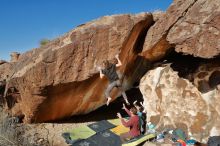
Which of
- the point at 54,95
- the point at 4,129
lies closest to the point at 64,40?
the point at 54,95

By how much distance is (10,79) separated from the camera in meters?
10.2

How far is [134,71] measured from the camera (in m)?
11.1

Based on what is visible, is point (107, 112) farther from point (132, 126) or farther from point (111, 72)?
point (111, 72)

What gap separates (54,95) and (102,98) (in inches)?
65.1

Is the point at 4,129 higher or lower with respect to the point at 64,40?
lower

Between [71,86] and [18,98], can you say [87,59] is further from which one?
[18,98]

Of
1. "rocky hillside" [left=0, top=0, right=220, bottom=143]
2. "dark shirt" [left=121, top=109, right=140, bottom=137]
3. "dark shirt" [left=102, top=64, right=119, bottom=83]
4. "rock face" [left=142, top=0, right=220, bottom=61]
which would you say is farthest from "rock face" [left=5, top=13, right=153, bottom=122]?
"dark shirt" [left=121, top=109, right=140, bottom=137]

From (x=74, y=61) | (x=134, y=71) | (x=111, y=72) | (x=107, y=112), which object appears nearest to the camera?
(x=111, y=72)

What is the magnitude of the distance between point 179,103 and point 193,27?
2258 millimetres

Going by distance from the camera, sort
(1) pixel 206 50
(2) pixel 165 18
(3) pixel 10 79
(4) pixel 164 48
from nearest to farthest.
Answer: (1) pixel 206 50, (2) pixel 165 18, (4) pixel 164 48, (3) pixel 10 79

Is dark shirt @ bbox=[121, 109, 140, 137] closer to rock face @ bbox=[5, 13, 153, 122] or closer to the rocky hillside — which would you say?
the rocky hillside

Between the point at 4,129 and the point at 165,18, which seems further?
the point at 4,129

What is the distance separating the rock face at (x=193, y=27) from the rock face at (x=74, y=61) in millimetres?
1287

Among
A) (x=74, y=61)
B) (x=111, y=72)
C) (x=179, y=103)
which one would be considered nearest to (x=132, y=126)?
(x=179, y=103)
